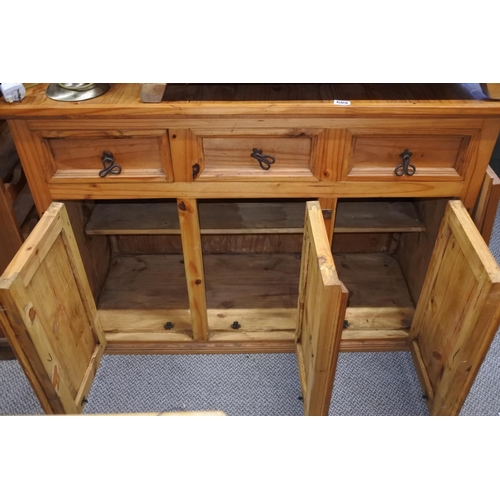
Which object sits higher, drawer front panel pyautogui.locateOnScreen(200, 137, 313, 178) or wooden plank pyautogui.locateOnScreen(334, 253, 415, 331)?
drawer front panel pyautogui.locateOnScreen(200, 137, 313, 178)

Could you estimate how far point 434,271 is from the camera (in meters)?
1.33

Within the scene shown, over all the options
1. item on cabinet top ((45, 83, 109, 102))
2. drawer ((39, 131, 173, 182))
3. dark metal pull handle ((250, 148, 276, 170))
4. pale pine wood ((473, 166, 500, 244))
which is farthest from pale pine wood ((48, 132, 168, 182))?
pale pine wood ((473, 166, 500, 244))

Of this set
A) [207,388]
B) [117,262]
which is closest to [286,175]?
[207,388]

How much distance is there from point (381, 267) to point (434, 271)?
1.63ft

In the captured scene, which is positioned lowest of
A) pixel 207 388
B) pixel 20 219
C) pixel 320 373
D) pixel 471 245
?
pixel 207 388

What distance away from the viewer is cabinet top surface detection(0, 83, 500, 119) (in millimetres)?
1056

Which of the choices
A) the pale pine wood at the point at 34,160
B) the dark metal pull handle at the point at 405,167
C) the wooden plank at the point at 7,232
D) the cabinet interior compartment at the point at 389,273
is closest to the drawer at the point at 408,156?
the dark metal pull handle at the point at 405,167

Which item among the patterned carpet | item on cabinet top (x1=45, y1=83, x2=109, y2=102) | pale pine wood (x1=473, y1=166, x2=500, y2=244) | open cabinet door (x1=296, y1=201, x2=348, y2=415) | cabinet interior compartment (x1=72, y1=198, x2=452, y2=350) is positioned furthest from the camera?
cabinet interior compartment (x1=72, y1=198, x2=452, y2=350)

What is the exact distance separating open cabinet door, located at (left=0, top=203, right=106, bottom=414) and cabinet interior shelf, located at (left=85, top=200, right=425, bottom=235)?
0.27 metres

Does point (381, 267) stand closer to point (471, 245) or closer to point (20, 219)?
point (471, 245)

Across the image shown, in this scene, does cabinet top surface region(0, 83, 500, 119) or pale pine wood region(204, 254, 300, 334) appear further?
pale pine wood region(204, 254, 300, 334)

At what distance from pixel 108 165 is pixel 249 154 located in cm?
36

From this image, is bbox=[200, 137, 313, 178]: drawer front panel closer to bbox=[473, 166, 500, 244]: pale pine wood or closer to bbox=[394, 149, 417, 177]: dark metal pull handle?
bbox=[394, 149, 417, 177]: dark metal pull handle

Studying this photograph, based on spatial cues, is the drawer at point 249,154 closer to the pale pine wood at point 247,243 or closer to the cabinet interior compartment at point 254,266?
the cabinet interior compartment at point 254,266
